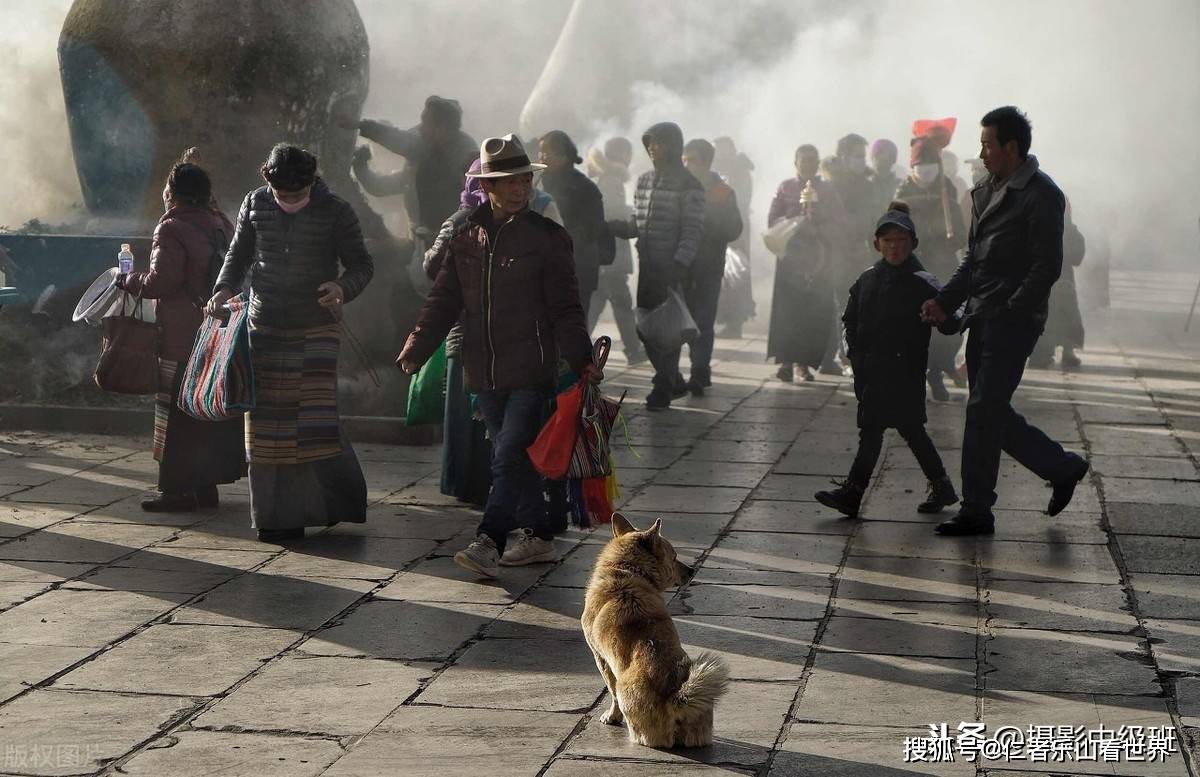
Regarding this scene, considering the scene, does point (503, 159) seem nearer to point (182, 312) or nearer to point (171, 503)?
point (182, 312)

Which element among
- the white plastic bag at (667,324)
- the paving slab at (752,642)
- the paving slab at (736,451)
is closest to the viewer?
the paving slab at (752,642)

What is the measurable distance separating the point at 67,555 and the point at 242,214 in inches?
62.5

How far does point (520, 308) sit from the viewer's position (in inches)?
252

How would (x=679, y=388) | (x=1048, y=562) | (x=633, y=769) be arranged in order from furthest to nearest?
1. (x=679, y=388)
2. (x=1048, y=562)
3. (x=633, y=769)

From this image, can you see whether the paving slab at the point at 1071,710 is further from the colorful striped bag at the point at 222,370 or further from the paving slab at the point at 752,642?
the colorful striped bag at the point at 222,370

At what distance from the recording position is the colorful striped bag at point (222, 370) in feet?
22.4

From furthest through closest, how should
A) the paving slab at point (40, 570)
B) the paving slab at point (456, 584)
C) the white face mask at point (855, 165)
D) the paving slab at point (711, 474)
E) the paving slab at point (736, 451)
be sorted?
the white face mask at point (855, 165) < the paving slab at point (736, 451) < the paving slab at point (711, 474) < the paving slab at point (40, 570) < the paving slab at point (456, 584)

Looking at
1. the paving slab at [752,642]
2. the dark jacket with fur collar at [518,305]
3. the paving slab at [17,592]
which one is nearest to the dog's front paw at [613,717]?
the paving slab at [752,642]

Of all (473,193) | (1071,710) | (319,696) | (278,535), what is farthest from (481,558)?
(1071,710)

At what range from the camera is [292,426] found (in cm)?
697

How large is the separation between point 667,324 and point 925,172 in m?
2.45

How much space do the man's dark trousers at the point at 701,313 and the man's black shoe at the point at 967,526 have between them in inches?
200

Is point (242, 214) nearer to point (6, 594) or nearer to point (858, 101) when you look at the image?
point (6, 594)

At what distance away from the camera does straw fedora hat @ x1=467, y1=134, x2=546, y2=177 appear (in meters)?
6.35
